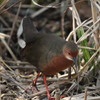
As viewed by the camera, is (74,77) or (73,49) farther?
(74,77)

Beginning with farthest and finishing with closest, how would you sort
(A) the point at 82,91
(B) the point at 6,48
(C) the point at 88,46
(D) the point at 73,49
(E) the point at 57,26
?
(E) the point at 57,26 → (B) the point at 6,48 → (C) the point at 88,46 → (A) the point at 82,91 → (D) the point at 73,49

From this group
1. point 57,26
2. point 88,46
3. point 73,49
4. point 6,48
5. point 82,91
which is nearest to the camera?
point 73,49

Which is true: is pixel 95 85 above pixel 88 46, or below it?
below

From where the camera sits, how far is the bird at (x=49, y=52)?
3.86 meters

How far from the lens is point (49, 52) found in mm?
4035

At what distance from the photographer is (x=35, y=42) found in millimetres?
4277

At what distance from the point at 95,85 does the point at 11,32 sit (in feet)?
5.93

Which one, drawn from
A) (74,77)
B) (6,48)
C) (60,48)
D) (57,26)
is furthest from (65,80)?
(57,26)

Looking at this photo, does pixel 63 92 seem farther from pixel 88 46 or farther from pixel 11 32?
pixel 11 32

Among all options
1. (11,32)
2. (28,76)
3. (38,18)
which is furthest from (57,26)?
(28,76)

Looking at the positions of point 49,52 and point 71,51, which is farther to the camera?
point 49,52

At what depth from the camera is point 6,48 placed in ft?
→ 17.6

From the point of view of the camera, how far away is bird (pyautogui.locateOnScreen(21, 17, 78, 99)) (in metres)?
3.86

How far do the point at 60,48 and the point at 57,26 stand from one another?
7.90ft
